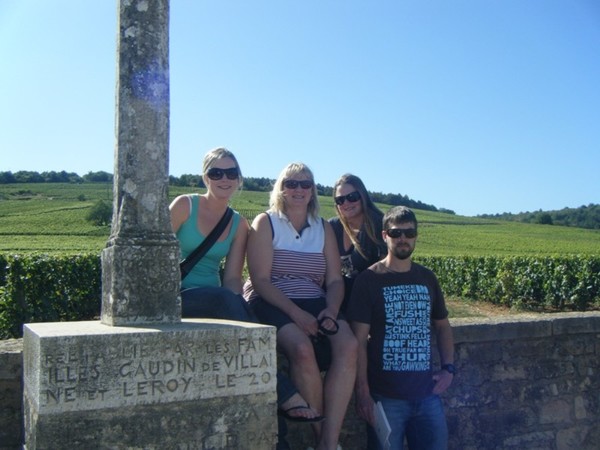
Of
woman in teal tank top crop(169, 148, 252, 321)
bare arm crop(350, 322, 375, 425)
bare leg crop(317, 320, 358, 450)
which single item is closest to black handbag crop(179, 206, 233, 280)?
woman in teal tank top crop(169, 148, 252, 321)

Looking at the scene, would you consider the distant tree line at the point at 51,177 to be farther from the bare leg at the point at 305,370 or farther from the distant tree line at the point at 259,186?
the bare leg at the point at 305,370

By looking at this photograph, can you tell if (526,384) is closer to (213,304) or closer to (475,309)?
(213,304)

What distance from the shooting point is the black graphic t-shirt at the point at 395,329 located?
416cm

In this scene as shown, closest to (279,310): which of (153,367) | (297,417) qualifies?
(297,417)

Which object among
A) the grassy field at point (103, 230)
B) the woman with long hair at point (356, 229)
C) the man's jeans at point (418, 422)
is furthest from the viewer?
the grassy field at point (103, 230)

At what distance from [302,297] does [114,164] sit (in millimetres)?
1550

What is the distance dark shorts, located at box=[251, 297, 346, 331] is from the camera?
4.04m

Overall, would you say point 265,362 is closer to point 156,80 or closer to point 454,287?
point 156,80

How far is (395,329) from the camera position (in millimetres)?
4203

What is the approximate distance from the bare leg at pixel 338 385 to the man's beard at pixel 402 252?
63 cm

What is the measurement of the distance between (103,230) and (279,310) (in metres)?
35.8

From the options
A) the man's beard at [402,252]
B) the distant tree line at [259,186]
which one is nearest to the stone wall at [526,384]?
the man's beard at [402,252]

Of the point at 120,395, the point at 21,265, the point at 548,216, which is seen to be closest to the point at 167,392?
the point at 120,395

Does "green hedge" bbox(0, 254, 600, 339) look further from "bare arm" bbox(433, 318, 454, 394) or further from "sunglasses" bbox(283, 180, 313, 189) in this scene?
"bare arm" bbox(433, 318, 454, 394)
